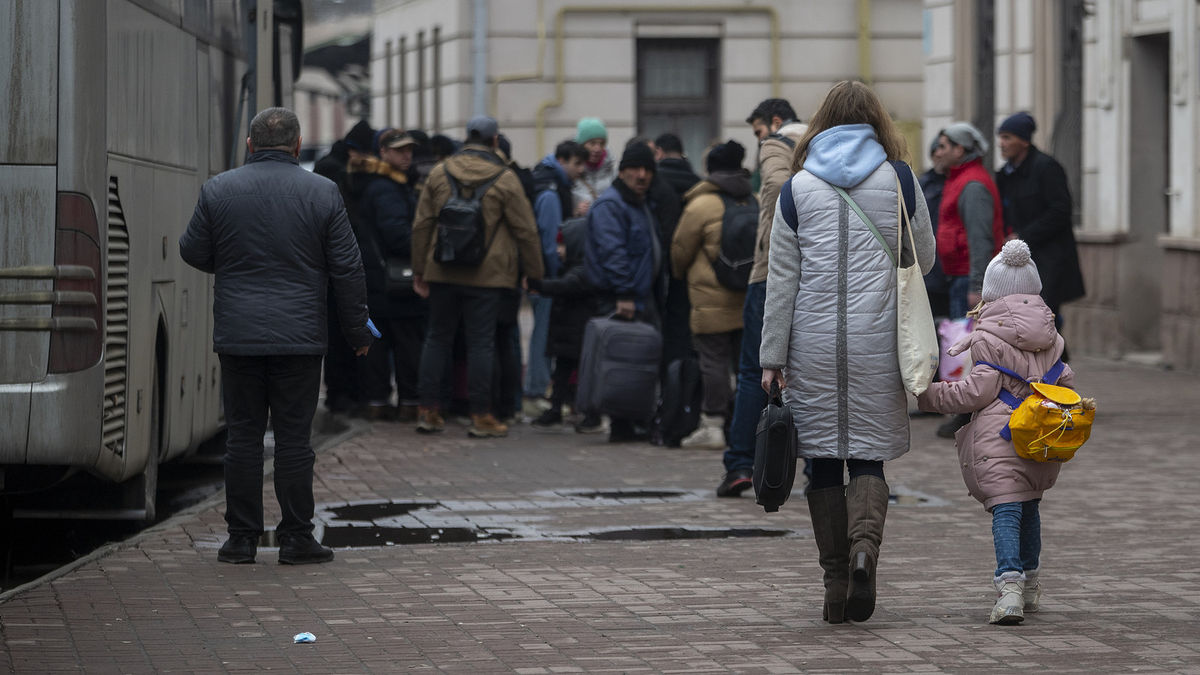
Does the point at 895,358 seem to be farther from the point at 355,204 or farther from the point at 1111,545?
the point at 355,204

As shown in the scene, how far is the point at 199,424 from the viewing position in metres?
10.8

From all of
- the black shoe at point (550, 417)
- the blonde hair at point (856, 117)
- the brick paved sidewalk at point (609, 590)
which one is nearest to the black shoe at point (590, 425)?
the black shoe at point (550, 417)

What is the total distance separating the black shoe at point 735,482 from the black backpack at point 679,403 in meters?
2.05

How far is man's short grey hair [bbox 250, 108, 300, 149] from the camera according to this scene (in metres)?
8.27

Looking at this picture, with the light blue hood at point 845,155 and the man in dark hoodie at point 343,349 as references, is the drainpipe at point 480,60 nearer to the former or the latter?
the man in dark hoodie at point 343,349

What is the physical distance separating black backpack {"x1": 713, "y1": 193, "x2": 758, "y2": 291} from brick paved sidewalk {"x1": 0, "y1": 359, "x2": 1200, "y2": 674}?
1026 mm

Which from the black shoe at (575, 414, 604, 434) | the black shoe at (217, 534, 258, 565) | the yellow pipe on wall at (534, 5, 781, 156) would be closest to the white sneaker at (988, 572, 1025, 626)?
the black shoe at (217, 534, 258, 565)

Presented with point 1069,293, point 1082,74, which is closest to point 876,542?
point 1069,293

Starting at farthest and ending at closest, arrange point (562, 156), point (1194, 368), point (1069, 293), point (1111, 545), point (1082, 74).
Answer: point (1082, 74) < point (1194, 368) < point (562, 156) < point (1069, 293) < point (1111, 545)

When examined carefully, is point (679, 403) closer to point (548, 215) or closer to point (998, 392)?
point (548, 215)

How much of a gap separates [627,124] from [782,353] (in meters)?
21.7

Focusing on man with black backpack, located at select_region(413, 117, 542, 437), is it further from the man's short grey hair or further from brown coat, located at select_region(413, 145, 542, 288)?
the man's short grey hair

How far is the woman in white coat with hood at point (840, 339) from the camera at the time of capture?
6.79 metres

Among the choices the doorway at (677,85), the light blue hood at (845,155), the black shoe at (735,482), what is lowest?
the black shoe at (735,482)
